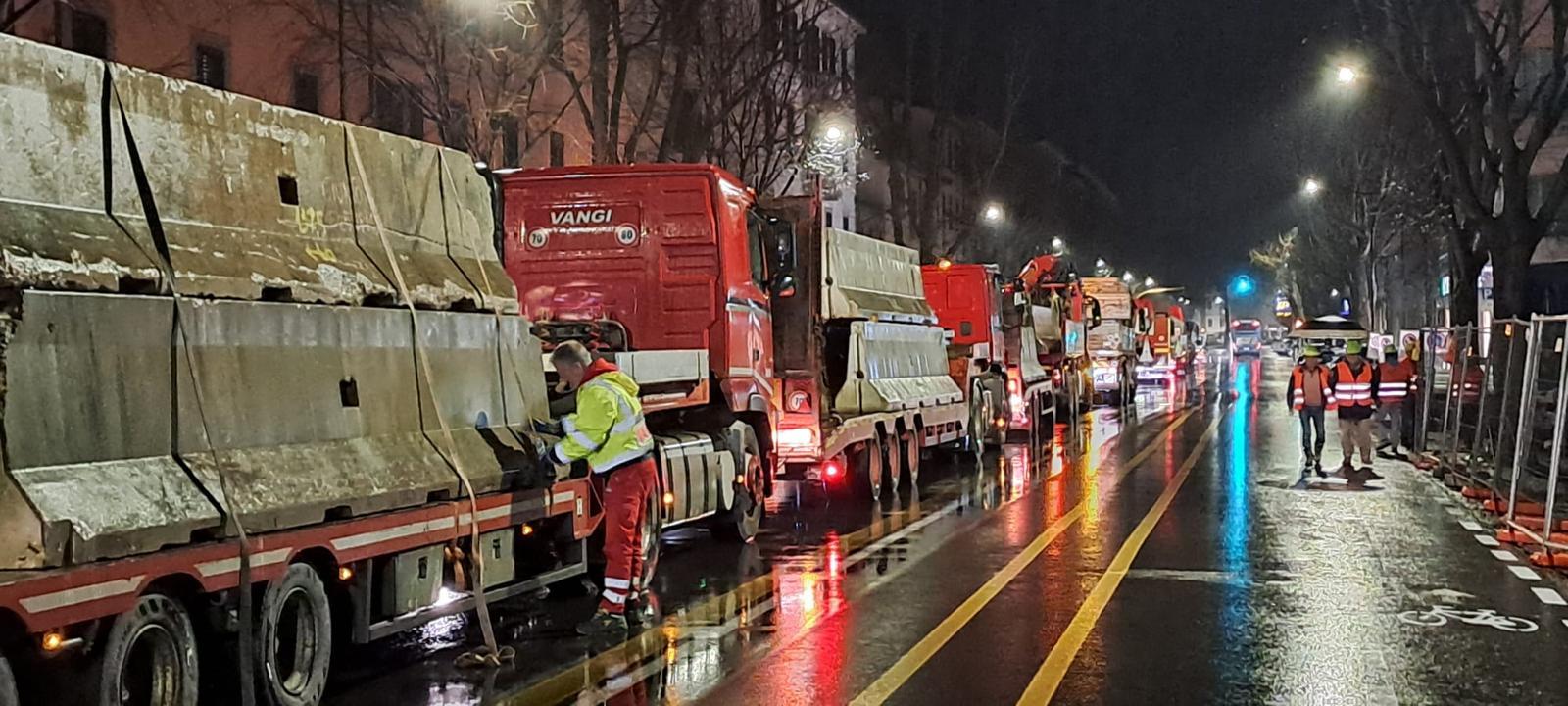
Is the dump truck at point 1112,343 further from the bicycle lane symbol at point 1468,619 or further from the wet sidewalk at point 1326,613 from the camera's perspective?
the bicycle lane symbol at point 1468,619

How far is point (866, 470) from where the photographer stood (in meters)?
17.3

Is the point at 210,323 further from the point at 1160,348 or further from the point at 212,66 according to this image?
the point at 1160,348

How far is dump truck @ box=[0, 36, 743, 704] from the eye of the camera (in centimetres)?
591

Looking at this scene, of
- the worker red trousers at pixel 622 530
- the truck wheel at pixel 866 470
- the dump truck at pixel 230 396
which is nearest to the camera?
the dump truck at pixel 230 396

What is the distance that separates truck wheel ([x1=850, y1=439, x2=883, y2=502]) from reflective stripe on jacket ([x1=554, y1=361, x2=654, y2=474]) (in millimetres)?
7779

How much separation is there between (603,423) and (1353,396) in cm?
1328

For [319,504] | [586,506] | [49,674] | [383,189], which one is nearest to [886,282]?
[586,506]

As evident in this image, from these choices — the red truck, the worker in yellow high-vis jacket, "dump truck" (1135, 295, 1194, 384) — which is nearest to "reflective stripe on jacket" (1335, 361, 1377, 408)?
the red truck

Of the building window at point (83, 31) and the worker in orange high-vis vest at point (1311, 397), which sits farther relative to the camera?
the building window at point (83, 31)

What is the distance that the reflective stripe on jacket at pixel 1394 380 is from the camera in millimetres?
21438

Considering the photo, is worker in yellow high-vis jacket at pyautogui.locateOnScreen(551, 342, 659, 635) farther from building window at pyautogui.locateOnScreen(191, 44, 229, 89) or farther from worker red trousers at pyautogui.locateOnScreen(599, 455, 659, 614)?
building window at pyautogui.locateOnScreen(191, 44, 229, 89)

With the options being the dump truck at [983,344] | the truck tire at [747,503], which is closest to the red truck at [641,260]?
the truck tire at [747,503]

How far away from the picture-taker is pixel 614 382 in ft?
31.3

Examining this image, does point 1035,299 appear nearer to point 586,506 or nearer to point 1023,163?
point 586,506
